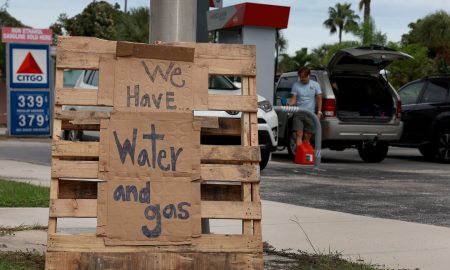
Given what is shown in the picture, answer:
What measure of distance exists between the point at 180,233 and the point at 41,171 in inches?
295

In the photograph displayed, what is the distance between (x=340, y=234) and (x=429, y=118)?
8.94 m

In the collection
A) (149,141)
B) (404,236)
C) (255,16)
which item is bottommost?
(404,236)

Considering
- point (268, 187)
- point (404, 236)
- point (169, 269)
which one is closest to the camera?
point (169, 269)

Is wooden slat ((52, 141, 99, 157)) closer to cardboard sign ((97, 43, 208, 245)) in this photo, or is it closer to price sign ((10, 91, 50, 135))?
cardboard sign ((97, 43, 208, 245))

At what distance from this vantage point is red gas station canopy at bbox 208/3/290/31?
1454cm

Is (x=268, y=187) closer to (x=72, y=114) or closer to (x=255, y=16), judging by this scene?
(x=255, y=16)

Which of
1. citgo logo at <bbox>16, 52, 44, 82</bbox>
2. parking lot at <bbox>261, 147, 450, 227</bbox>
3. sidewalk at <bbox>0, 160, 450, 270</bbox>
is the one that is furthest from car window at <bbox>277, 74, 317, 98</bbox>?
citgo logo at <bbox>16, 52, 44, 82</bbox>

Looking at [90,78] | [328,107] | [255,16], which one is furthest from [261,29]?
[90,78]

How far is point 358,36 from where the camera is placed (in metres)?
40.0

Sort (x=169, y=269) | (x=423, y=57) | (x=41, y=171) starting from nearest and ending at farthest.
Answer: (x=169, y=269), (x=41, y=171), (x=423, y=57)

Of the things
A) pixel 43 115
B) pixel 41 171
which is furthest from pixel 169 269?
pixel 43 115

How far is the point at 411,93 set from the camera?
16.4 m

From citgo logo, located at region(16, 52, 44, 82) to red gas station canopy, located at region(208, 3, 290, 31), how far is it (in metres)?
7.83

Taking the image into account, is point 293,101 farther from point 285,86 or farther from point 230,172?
point 230,172
